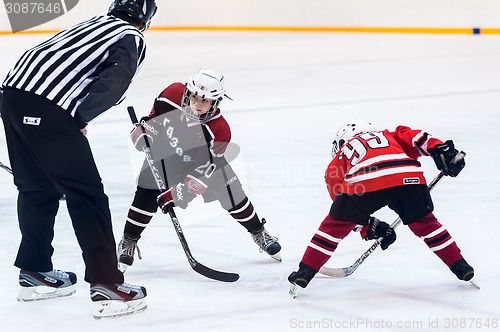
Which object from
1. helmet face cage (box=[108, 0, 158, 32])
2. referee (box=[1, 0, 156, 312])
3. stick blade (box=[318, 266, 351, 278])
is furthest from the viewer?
stick blade (box=[318, 266, 351, 278])

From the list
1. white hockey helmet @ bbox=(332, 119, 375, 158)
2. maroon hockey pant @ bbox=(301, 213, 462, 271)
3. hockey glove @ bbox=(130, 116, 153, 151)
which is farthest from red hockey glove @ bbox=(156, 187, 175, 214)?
white hockey helmet @ bbox=(332, 119, 375, 158)

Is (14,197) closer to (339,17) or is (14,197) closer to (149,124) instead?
(149,124)

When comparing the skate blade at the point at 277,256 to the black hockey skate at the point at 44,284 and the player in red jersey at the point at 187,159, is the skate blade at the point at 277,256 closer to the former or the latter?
the player in red jersey at the point at 187,159

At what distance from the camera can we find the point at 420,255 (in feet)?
9.98

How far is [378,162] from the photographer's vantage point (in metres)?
2.64

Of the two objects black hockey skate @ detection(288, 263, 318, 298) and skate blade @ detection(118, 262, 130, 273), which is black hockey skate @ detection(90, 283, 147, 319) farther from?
black hockey skate @ detection(288, 263, 318, 298)

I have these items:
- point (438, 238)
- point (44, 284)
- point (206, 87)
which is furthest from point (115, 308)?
point (438, 238)

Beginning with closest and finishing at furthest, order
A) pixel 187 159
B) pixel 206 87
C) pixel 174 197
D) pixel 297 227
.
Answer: pixel 206 87 → pixel 174 197 → pixel 187 159 → pixel 297 227

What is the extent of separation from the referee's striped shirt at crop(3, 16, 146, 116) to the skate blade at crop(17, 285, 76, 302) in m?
0.66

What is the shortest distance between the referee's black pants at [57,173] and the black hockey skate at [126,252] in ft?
1.24

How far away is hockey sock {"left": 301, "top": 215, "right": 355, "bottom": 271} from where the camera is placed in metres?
2.63

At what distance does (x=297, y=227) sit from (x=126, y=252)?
86cm

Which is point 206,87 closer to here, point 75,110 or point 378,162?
point 75,110

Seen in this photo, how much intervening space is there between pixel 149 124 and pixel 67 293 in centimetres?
69
